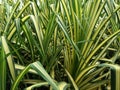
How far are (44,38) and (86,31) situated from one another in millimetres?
145

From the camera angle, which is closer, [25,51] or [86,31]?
[86,31]

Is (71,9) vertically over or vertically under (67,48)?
over

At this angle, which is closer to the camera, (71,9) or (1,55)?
(1,55)

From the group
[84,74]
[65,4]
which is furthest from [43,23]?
[84,74]

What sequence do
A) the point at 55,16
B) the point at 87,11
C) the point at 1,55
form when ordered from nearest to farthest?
the point at 1,55 → the point at 55,16 → the point at 87,11

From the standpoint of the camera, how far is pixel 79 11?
2.77ft

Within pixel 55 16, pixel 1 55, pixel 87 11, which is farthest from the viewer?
pixel 87 11

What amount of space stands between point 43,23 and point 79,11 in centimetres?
16

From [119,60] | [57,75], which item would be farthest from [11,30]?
[119,60]

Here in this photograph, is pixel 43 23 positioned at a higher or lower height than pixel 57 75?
higher

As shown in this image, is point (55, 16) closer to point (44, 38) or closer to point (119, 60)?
point (44, 38)

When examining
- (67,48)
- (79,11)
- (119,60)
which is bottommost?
(119,60)

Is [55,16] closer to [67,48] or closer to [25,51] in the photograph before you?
[67,48]

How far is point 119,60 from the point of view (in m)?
0.93
